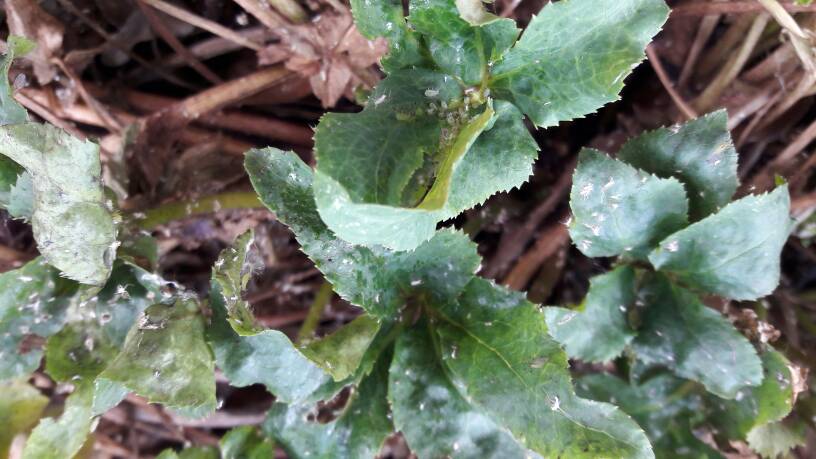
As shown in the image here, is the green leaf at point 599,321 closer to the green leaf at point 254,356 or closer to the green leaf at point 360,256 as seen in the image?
the green leaf at point 360,256

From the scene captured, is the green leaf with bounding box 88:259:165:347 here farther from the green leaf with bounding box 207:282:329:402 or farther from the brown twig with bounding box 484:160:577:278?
the brown twig with bounding box 484:160:577:278

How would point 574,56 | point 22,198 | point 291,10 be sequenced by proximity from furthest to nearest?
1. point 291,10
2. point 22,198
3. point 574,56

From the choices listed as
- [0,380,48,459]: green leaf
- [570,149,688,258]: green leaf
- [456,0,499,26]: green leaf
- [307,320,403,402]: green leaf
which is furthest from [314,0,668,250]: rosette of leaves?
[0,380,48,459]: green leaf

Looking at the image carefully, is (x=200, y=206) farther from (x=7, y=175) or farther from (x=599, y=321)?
(x=599, y=321)

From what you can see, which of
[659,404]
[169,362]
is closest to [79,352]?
[169,362]

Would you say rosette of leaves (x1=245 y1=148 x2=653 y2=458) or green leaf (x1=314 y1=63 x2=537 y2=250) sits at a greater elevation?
green leaf (x1=314 y1=63 x2=537 y2=250)
